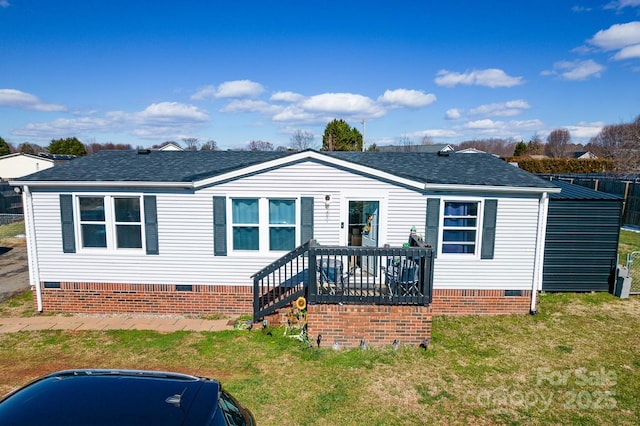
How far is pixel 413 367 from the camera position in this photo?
6.90 metres

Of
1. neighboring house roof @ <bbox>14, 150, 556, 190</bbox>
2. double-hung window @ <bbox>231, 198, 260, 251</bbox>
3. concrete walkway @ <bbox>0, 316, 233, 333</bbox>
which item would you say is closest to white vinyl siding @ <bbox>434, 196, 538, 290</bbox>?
neighboring house roof @ <bbox>14, 150, 556, 190</bbox>

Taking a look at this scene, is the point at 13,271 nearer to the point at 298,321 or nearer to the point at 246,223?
the point at 246,223

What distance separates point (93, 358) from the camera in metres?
7.24

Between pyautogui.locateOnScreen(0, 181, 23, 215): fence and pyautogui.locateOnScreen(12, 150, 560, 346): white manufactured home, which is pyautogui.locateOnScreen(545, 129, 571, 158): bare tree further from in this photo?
pyautogui.locateOnScreen(0, 181, 23, 215): fence

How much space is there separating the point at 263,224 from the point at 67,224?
471 cm

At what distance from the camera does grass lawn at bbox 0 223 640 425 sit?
5.64m

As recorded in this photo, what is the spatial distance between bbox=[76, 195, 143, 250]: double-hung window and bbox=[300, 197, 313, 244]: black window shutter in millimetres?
A: 3863

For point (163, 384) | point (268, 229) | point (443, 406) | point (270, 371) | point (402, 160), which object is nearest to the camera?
point (163, 384)

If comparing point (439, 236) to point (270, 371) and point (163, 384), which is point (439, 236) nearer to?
point (270, 371)

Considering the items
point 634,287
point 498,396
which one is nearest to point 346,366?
point 498,396

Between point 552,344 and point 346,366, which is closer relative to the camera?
point 346,366

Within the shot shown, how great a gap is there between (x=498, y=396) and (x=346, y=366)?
247 centimetres

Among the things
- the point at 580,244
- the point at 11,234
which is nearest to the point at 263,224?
the point at 580,244

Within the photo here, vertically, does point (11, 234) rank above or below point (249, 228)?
below
